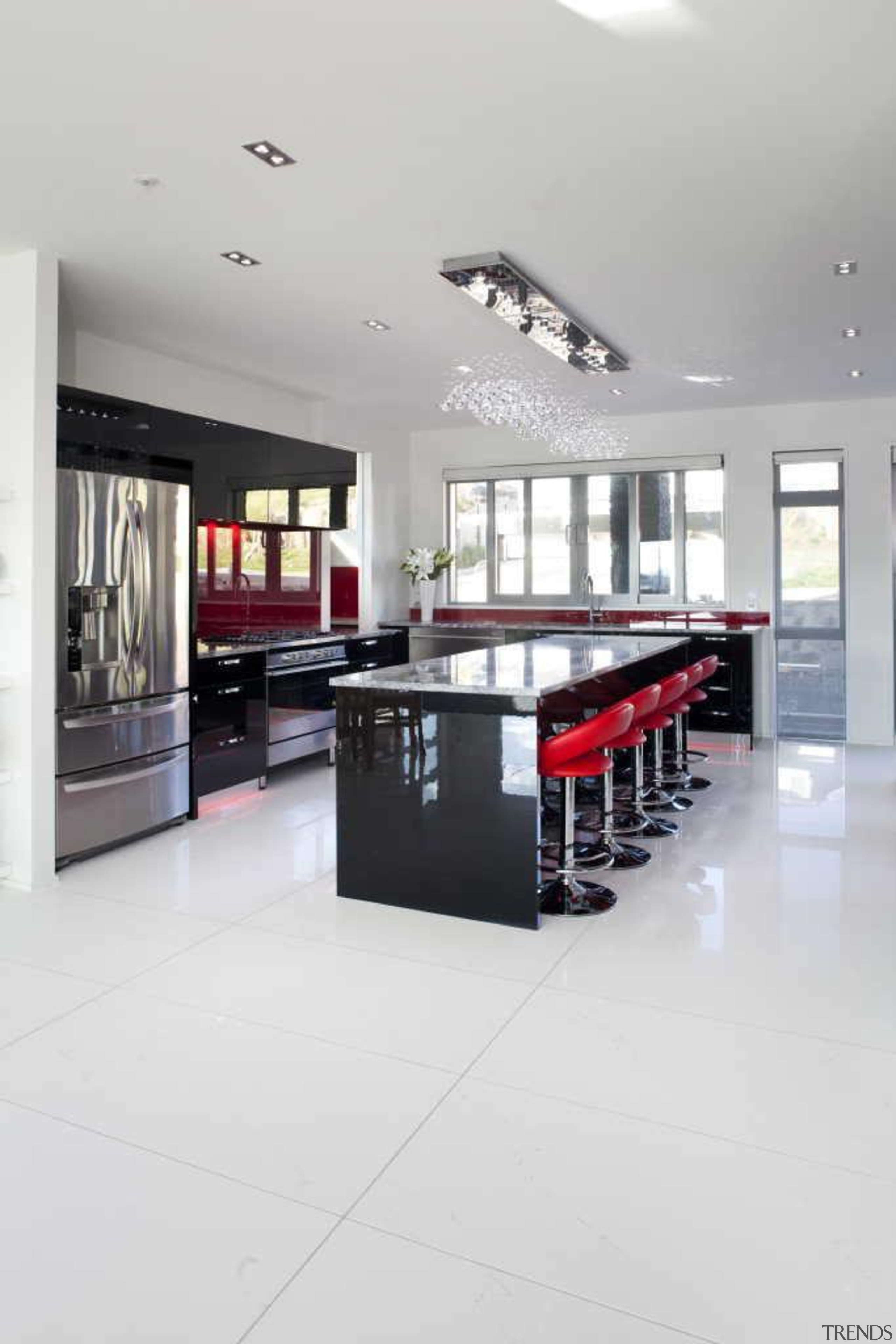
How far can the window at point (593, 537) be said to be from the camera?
8.16m

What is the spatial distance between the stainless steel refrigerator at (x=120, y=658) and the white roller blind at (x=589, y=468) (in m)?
4.16

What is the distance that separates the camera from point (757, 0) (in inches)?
93.6

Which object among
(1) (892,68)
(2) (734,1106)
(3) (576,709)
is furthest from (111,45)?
(3) (576,709)

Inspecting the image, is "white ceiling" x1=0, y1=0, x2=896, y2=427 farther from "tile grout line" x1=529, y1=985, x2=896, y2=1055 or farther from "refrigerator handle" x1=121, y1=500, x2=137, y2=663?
"tile grout line" x1=529, y1=985, x2=896, y2=1055

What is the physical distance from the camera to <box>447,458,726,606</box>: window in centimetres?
816

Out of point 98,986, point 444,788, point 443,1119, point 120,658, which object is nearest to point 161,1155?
point 443,1119

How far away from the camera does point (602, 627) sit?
7.89 m

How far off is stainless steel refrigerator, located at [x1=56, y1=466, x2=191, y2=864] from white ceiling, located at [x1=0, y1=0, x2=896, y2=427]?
1058 millimetres

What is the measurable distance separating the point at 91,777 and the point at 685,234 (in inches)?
141

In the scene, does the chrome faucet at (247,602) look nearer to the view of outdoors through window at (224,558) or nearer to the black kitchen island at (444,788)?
the view of outdoors through window at (224,558)

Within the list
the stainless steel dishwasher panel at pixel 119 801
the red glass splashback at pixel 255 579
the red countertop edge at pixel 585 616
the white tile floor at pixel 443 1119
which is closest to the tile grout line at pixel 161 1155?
the white tile floor at pixel 443 1119

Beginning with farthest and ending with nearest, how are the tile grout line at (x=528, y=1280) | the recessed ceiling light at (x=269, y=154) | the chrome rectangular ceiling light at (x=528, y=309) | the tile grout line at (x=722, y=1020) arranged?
the chrome rectangular ceiling light at (x=528, y=309), the recessed ceiling light at (x=269, y=154), the tile grout line at (x=722, y=1020), the tile grout line at (x=528, y=1280)

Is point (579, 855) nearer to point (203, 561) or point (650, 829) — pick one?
point (650, 829)

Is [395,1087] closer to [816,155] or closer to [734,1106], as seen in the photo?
[734,1106]
